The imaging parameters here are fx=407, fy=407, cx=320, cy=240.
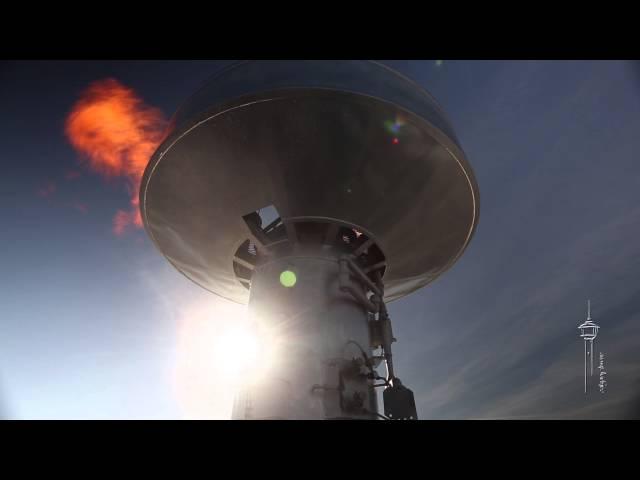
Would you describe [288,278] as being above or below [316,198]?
below

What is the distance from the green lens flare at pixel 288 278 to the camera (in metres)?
9.07

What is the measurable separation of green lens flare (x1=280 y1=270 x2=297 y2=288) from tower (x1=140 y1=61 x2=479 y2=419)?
0.10 ft

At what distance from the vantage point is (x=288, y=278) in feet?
30.0

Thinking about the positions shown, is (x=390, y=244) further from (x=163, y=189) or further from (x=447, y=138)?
(x=163, y=189)

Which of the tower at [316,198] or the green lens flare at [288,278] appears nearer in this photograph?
the tower at [316,198]

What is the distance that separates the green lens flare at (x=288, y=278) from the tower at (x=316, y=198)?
0.10 ft

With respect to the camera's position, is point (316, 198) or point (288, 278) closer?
point (288, 278)

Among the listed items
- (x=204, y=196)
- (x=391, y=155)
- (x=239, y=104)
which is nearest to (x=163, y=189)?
(x=204, y=196)

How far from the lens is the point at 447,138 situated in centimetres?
873

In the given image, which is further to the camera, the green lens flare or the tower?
the green lens flare

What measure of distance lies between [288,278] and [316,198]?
75.9 inches

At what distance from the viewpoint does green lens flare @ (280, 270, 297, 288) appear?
29.8 ft

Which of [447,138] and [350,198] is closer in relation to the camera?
[447,138]
